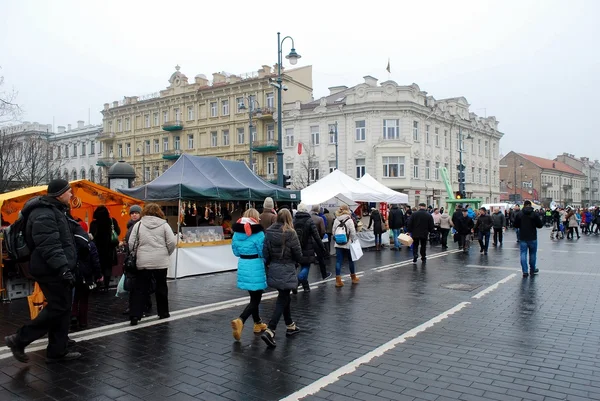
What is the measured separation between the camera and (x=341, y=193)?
59.7ft

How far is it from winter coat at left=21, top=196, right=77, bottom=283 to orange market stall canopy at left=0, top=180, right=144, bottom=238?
5.07 m

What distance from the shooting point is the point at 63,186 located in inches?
210

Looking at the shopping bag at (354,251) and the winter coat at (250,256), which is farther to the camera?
the shopping bag at (354,251)

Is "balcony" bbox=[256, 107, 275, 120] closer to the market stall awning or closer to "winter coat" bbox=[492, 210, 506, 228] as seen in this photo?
"winter coat" bbox=[492, 210, 506, 228]

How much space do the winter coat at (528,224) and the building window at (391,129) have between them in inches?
1221

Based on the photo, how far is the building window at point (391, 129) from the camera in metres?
41.7

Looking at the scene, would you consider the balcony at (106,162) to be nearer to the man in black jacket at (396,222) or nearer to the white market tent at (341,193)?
the white market tent at (341,193)

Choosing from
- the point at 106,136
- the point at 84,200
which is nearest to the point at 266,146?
the point at 106,136

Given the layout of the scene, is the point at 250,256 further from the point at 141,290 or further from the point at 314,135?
the point at 314,135

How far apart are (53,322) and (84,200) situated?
725cm

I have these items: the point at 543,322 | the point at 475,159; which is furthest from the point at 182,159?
the point at 475,159

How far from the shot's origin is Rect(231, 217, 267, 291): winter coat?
6.00m

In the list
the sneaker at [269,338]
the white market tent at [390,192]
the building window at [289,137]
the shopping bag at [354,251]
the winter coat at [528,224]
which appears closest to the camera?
the sneaker at [269,338]

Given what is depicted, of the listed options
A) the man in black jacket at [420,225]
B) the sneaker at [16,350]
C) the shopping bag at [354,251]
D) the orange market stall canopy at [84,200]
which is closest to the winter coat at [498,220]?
the man in black jacket at [420,225]
